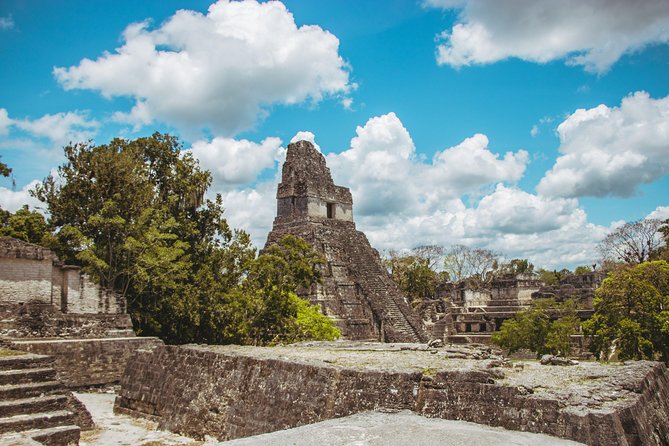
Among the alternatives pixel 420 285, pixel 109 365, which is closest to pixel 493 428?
pixel 109 365

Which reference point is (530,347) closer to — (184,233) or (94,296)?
(184,233)

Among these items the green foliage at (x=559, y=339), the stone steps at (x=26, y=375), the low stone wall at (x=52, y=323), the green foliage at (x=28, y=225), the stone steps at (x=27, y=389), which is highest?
the green foliage at (x=28, y=225)

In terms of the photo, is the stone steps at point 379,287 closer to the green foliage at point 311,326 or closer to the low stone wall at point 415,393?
the green foliage at point 311,326

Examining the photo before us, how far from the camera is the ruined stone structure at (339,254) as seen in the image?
21156 mm

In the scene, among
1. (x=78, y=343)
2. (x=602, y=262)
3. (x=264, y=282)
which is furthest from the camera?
(x=602, y=262)

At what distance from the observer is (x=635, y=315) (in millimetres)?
15148

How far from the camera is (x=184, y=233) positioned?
1905 cm

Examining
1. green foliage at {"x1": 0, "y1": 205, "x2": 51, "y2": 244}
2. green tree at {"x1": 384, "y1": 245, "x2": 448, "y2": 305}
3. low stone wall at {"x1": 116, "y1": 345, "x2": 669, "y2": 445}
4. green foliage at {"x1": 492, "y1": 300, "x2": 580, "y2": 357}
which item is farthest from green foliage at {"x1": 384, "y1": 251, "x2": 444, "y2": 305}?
low stone wall at {"x1": 116, "y1": 345, "x2": 669, "y2": 445}

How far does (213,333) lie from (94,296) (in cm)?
460

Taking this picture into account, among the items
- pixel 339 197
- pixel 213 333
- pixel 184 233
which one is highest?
pixel 339 197

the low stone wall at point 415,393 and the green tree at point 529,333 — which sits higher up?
the low stone wall at point 415,393

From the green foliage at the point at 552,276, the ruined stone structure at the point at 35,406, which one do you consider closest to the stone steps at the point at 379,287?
the ruined stone structure at the point at 35,406

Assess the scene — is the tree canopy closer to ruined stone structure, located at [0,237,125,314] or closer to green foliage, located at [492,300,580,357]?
ruined stone structure, located at [0,237,125,314]

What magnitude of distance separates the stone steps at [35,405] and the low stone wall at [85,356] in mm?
3124
